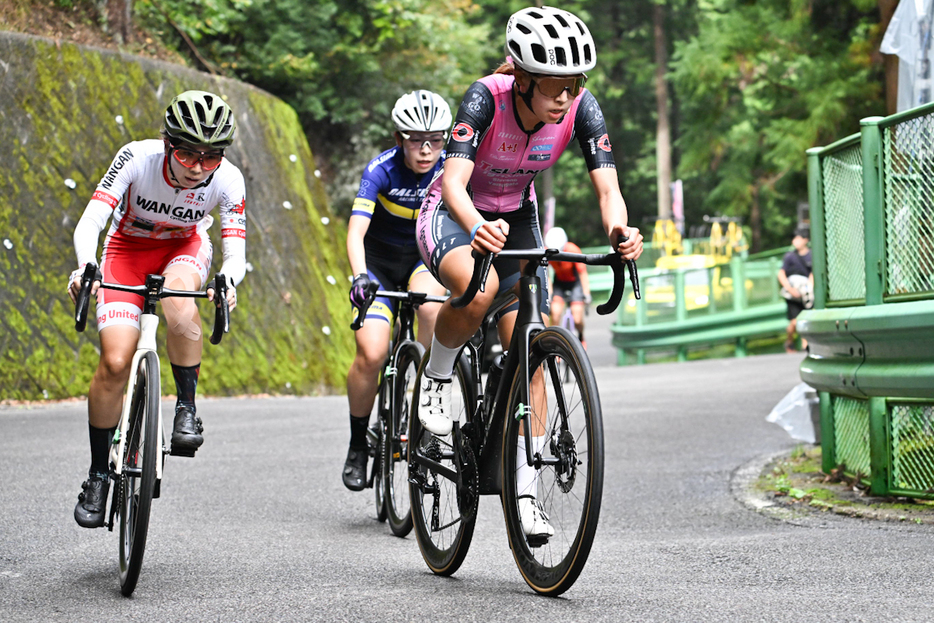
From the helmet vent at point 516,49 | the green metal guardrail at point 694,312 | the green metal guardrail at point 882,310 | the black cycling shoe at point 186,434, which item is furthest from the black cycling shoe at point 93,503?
the green metal guardrail at point 694,312

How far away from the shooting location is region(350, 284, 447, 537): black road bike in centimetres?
608

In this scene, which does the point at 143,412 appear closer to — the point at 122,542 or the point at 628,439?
the point at 122,542

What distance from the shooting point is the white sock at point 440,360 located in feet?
16.7

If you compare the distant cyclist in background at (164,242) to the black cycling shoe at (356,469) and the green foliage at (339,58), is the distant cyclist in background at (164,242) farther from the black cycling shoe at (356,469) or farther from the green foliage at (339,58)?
the green foliage at (339,58)

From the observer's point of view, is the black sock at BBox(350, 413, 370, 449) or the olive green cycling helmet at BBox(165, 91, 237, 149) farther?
the black sock at BBox(350, 413, 370, 449)

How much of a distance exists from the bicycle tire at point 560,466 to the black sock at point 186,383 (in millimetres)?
1584

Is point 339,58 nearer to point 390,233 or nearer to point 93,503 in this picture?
point 390,233

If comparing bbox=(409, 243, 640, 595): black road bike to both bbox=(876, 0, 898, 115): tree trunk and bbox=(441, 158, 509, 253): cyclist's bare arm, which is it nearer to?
bbox=(441, 158, 509, 253): cyclist's bare arm

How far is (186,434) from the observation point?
5.02 metres

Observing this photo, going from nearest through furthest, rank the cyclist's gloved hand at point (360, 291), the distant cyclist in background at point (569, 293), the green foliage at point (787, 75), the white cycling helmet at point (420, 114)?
the cyclist's gloved hand at point (360, 291)
the white cycling helmet at point (420, 114)
the distant cyclist in background at point (569, 293)
the green foliage at point (787, 75)

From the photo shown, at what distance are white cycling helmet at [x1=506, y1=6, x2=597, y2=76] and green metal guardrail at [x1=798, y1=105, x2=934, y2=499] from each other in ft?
8.24

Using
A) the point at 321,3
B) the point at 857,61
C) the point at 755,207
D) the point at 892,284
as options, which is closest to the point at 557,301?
the point at 857,61

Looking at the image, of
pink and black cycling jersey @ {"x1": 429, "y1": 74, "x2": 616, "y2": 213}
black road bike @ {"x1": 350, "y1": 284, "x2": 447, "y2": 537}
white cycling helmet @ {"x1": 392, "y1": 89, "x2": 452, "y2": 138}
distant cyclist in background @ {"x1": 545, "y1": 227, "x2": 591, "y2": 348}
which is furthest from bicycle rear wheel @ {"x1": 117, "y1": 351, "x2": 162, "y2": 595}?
distant cyclist in background @ {"x1": 545, "y1": 227, "x2": 591, "y2": 348}

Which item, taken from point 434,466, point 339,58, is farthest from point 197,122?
point 339,58
